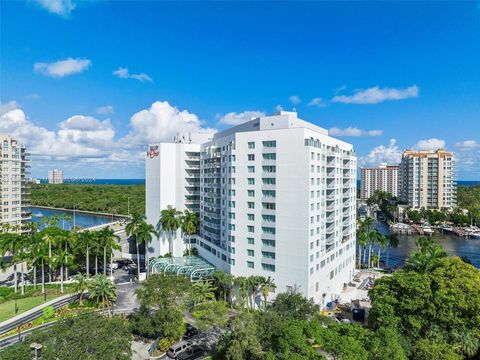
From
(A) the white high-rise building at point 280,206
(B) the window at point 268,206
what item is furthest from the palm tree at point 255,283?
(B) the window at point 268,206

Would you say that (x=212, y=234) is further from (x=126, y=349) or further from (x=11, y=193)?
(x=11, y=193)

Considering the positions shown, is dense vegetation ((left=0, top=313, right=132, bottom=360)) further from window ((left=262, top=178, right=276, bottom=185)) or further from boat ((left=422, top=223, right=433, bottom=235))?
boat ((left=422, top=223, right=433, bottom=235))

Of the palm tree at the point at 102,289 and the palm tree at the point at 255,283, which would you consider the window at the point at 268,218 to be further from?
the palm tree at the point at 102,289

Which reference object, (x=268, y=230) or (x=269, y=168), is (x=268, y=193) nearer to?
(x=269, y=168)

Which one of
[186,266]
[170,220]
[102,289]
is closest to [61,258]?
[102,289]

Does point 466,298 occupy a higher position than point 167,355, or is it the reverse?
point 466,298

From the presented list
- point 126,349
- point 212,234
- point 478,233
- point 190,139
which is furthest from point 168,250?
point 478,233
